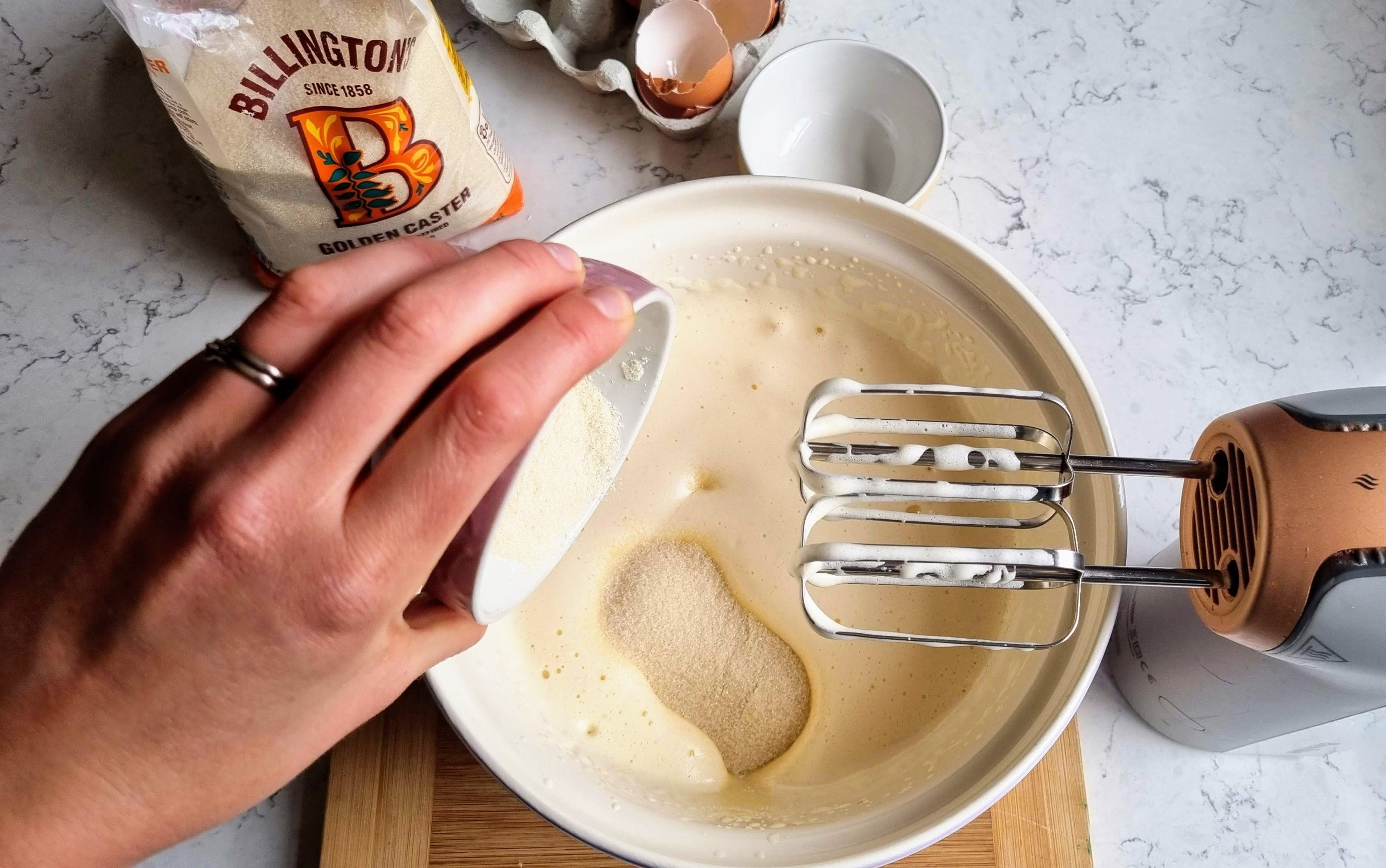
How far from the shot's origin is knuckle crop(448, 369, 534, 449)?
335 millimetres

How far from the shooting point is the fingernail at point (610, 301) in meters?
0.37

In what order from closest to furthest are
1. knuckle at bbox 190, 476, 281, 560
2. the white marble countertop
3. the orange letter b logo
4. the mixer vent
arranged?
knuckle at bbox 190, 476, 281, 560, the mixer vent, the orange letter b logo, the white marble countertop

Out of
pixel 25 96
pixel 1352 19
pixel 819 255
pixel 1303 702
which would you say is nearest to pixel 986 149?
pixel 819 255

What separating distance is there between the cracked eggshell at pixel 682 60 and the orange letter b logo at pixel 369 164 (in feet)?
0.65

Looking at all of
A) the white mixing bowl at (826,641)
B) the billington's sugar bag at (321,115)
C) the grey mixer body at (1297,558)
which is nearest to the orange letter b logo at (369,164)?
the billington's sugar bag at (321,115)

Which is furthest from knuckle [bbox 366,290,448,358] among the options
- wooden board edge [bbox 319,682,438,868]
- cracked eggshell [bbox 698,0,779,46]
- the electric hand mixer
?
cracked eggshell [bbox 698,0,779,46]

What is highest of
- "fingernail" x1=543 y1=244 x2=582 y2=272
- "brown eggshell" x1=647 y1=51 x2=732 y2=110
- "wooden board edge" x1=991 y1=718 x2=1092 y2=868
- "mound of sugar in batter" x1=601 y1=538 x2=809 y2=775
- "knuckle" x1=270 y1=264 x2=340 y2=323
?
"knuckle" x1=270 y1=264 x2=340 y2=323

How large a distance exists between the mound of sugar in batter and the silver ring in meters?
0.35

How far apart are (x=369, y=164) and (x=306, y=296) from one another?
0.85ft

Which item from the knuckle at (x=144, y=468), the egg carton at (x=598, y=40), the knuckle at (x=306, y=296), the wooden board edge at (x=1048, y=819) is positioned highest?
the knuckle at (x=306, y=296)

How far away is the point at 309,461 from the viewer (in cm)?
32

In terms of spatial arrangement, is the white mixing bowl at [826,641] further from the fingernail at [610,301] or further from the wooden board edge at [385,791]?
the fingernail at [610,301]

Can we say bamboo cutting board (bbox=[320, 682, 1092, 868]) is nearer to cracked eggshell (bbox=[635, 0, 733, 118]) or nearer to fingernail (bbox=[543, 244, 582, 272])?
fingernail (bbox=[543, 244, 582, 272])

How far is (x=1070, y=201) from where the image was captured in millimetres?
766
